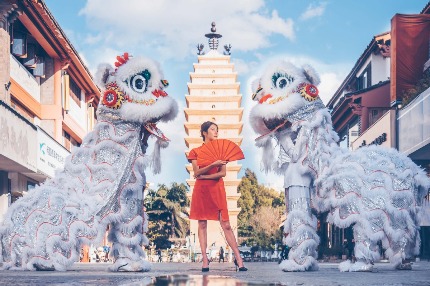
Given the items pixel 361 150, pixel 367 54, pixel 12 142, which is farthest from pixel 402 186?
pixel 367 54

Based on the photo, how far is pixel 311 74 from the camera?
12.5 metres

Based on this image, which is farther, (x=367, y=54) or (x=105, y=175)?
(x=367, y=54)

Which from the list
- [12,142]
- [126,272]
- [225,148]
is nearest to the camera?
[225,148]

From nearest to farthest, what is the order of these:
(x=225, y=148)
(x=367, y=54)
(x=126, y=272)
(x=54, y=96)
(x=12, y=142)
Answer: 1. (x=225, y=148)
2. (x=126, y=272)
3. (x=12, y=142)
4. (x=54, y=96)
5. (x=367, y=54)

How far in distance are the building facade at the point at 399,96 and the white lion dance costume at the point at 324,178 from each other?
24.3ft

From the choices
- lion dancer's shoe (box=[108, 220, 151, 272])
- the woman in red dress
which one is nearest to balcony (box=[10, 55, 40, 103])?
lion dancer's shoe (box=[108, 220, 151, 272])

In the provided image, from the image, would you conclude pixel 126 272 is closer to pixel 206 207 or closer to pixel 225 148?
pixel 206 207

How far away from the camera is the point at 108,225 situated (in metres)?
11.6

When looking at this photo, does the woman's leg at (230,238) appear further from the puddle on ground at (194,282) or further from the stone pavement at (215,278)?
the puddle on ground at (194,282)

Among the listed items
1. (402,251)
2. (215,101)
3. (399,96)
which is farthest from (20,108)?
(215,101)

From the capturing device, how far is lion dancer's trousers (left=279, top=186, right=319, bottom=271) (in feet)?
37.9

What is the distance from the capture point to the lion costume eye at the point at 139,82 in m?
12.0

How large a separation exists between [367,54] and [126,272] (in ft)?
96.3

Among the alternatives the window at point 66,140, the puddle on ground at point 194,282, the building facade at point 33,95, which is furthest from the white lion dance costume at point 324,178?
the window at point 66,140
